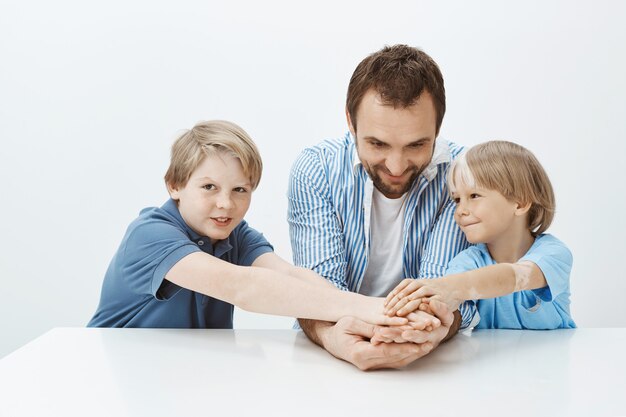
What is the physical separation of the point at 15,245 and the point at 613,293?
2.81m

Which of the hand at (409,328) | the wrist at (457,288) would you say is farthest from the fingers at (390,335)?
the wrist at (457,288)

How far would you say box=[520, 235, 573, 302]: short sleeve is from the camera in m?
1.72

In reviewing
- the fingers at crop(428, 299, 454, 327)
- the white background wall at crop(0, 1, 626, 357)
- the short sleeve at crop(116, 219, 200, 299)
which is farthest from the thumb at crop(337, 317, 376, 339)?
the white background wall at crop(0, 1, 626, 357)

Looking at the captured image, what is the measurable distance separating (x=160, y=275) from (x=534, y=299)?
90cm

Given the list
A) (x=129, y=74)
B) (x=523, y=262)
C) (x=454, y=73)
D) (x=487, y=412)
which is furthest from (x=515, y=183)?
(x=129, y=74)

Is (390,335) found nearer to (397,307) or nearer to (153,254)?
(397,307)

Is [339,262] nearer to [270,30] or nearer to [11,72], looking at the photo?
[270,30]

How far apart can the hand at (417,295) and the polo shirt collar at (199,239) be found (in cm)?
57

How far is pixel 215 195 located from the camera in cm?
181

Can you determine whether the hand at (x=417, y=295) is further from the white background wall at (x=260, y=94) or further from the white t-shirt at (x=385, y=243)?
the white background wall at (x=260, y=94)

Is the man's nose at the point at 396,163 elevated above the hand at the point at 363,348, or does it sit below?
above

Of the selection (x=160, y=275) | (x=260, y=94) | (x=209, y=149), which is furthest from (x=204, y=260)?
(x=260, y=94)

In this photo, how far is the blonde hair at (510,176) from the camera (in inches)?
73.9

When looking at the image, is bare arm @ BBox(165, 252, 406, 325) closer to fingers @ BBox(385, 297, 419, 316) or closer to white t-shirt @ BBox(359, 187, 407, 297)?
fingers @ BBox(385, 297, 419, 316)
